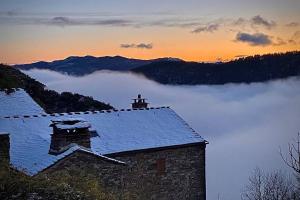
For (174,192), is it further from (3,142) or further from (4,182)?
(4,182)

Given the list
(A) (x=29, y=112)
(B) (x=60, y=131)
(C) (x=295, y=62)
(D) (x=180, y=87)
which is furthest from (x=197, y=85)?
(B) (x=60, y=131)

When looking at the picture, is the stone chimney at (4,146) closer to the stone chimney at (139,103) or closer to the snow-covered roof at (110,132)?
the snow-covered roof at (110,132)

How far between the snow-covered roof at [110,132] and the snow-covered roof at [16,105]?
4.51 m

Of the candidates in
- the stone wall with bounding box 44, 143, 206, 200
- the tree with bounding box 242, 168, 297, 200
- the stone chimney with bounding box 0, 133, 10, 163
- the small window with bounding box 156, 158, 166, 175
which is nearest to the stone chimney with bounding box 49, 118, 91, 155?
the stone chimney with bounding box 0, 133, 10, 163

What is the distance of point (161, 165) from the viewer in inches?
1010

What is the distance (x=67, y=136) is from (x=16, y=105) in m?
11.2

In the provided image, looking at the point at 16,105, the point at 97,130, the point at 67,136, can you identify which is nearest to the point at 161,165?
the point at 97,130

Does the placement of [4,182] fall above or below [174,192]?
above

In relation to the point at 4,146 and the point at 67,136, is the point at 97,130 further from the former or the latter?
the point at 4,146

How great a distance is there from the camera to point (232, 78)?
449 ft

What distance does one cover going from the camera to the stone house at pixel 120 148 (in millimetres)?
19781

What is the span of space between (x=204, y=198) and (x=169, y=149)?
140 inches

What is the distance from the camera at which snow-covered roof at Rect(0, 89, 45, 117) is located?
97.2 ft

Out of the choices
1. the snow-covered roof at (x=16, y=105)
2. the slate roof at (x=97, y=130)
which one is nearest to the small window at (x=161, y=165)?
the slate roof at (x=97, y=130)
